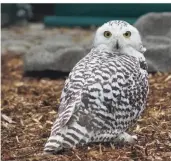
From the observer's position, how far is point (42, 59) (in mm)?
7027

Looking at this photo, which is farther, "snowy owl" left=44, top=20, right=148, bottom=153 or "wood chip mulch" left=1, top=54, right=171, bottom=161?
"wood chip mulch" left=1, top=54, right=171, bottom=161

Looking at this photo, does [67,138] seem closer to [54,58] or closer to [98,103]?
[98,103]

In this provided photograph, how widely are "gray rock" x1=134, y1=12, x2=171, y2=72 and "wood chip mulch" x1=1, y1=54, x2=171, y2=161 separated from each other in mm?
175

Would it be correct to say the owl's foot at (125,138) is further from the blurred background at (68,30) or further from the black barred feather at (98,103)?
the blurred background at (68,30)

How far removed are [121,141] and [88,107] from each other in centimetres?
41

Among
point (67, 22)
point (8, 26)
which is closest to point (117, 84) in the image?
point (67, 22)

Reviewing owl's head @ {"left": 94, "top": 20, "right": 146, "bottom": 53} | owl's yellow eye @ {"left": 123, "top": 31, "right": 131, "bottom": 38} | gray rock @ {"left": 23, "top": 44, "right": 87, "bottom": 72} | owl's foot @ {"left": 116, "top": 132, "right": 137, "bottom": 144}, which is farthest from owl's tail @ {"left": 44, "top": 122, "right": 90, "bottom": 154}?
gray rock @ {"left": 23, "top": 44, "right": 87, "bottom": 72}

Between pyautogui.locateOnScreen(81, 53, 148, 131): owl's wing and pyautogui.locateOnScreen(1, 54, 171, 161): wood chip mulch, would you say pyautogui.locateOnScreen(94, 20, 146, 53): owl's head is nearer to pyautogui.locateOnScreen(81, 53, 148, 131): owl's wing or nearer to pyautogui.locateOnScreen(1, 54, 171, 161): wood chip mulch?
pyautogui.locateOnScreen(81, 53, 148, 131): owl's wing

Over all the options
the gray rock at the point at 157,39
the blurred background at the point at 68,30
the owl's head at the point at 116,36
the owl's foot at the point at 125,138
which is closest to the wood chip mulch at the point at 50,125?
the owl's foot at the point at 125,138

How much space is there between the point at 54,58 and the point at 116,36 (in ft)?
9.73

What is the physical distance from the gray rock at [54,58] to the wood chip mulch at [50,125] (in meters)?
0.21

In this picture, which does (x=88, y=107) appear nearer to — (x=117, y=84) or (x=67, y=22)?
(x=117, y=84)

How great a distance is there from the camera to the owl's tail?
3562 millimetres

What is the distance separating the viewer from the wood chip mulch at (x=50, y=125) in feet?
12.3
